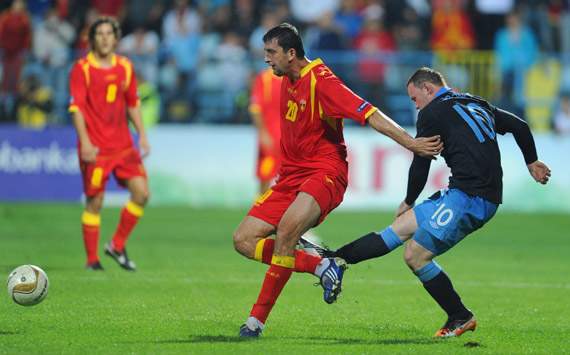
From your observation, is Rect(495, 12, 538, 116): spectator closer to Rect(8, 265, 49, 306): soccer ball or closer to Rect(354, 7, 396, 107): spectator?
Rect(354, 7, 396, 107): spectator

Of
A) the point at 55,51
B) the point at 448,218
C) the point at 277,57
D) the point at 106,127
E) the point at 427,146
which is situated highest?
the point at 277,57

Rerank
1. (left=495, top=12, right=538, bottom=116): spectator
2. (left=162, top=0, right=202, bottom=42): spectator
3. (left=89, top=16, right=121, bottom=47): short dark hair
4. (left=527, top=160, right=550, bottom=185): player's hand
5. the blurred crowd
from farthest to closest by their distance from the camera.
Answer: (left=162, top=0, right=202, bottom=42): spectator → (left=495, top=12, right=538, bottom=116): spectator → the blurred crowd → (left=89, top=16, right=121, bottom=47): short dark hair → (left=527, top=160, right=550, bottom=185): player's hand

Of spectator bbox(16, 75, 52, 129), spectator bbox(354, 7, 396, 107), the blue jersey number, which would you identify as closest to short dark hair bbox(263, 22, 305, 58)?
the blue jersey number

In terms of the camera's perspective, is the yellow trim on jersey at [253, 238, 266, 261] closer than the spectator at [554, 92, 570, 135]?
Yes

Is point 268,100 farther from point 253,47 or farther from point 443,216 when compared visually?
point 443,216

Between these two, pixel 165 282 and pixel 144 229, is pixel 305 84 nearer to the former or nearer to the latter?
pixel 165 282

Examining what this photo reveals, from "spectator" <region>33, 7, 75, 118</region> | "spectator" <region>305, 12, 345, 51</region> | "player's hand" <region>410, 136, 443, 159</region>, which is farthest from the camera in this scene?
"spectator" <region>305, 12, 345, 51</region>

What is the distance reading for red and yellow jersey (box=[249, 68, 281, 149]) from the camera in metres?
15.7

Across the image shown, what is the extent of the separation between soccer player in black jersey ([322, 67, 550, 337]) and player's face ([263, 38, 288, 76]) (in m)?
0.89

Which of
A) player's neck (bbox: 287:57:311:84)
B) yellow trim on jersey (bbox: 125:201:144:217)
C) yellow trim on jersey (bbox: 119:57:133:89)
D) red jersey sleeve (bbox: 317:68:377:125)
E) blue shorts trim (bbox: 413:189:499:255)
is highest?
player's neck (bbox: 287:57:311:84)

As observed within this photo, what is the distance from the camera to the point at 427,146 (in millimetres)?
8102

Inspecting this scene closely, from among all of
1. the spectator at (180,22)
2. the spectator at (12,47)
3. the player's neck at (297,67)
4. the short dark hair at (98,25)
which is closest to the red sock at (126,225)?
the short dark hair at (98,25)

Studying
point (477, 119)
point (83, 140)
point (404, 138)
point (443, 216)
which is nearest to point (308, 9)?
point (83, 140)

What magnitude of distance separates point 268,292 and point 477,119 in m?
1.87
